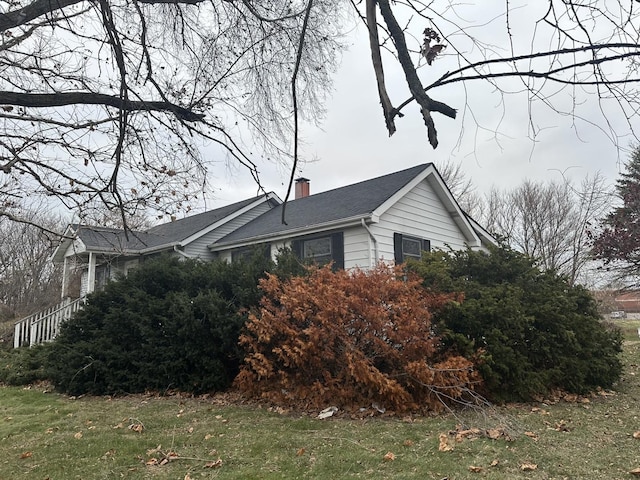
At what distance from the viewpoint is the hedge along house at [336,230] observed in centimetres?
995

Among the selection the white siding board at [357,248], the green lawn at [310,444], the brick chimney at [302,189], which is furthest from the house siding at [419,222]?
the brick chimney at [302,189]

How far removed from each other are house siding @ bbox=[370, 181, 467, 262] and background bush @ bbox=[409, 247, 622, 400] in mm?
3148

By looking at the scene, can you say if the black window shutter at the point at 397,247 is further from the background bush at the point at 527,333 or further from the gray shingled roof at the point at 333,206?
the background bush at the point at 527,333

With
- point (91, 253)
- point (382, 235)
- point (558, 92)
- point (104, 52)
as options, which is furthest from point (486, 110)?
point (91, 253)

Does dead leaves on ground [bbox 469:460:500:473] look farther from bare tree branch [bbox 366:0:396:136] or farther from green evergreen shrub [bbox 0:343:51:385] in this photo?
green evergreen shrub [bbox 0:343:51:385]

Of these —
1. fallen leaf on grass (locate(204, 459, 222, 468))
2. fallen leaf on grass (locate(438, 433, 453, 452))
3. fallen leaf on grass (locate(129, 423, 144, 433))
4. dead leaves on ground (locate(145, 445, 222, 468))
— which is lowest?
dead leaves on ground (locate(145, 445, 222, 468))

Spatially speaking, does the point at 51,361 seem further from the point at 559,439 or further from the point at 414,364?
the point at 559,439

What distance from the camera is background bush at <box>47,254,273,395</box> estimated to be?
6.79 meters

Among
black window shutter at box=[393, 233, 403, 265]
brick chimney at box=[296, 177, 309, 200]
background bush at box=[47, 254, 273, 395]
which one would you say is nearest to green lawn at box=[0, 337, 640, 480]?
background bush at box=[47, 254, 273, 395]

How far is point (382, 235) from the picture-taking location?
10.1m

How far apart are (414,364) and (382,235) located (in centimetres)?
517

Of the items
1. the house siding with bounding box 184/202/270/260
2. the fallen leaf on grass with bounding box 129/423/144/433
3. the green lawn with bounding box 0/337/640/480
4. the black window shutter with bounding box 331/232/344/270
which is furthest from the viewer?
the house siding with bounding box 184/202/270/260

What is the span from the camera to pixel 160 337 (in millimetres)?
7090

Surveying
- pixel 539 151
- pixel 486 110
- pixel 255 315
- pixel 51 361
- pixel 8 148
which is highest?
pixel 8 148
